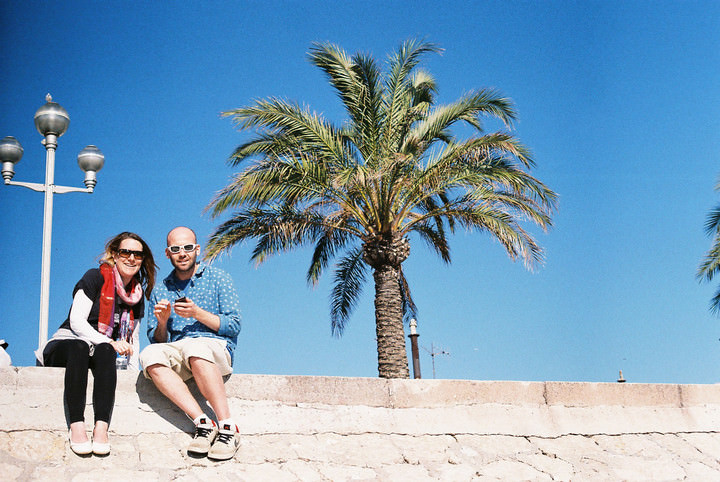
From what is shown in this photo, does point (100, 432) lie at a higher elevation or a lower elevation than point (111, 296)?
lower

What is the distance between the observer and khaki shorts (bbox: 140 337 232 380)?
459 cm

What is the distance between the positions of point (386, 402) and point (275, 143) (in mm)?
7261

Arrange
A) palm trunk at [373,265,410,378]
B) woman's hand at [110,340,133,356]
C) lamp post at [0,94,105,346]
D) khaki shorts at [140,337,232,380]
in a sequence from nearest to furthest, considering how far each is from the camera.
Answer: khaki shorts at [140,337,232,380] < woman's hand at [110,340,133,356] < lamp post at [0,94,105,346] < palm trunk at [373,265,410,378]

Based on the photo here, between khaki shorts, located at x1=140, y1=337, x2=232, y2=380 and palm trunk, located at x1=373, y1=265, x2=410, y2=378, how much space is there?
7546 mm

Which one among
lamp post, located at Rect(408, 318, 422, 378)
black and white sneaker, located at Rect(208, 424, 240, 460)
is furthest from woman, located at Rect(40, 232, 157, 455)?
lamp post, located at Rect(408, 318, 422, 378)

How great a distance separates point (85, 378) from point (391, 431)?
207 cm

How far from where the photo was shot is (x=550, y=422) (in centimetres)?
572

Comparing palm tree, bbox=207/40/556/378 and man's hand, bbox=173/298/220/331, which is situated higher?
palm tree, bbox=207/40/556/378

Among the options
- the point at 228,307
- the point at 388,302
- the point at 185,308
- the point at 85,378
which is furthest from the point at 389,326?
the point at 85,378

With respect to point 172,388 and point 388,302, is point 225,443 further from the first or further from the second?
point 388,302

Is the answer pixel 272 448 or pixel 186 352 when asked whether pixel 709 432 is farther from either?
pixel 186 352

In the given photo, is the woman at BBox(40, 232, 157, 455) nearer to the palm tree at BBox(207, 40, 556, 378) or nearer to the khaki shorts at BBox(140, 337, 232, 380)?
the khaki shorts at BBox(140, 337, 232, 380)

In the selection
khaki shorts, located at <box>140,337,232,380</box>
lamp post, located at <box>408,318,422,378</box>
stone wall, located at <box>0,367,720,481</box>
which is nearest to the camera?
stone wall, located at <box>0,367,720,481</box>

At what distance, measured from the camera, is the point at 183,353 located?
4637 mm
